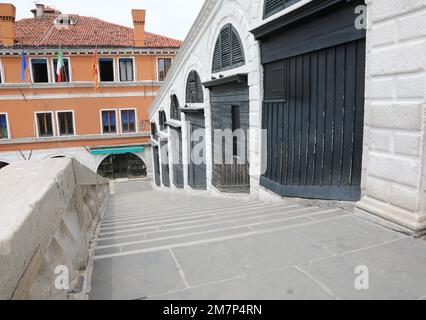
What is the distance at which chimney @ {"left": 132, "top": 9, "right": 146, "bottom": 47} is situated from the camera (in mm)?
20453

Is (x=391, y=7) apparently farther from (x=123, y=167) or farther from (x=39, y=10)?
(x=39, y=10)

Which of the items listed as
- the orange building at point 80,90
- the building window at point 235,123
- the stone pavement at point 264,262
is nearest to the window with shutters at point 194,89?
the building window at point 235,123

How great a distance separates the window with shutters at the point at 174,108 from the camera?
40.8ft

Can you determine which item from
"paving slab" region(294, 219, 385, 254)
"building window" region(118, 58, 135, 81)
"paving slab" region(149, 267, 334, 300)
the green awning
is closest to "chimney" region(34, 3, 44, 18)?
"building window" region(118, 58, 135, 81)

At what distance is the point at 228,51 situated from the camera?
23.7 ft

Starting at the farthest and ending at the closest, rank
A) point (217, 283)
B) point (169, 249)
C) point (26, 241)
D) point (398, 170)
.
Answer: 1. point (398, 170)
2. point (169, 249)
3. point (217, 283)
4. point (26, 241)

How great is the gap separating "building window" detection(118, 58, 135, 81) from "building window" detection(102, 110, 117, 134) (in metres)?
2.32

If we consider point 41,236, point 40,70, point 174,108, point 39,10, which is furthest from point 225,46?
point 39,10

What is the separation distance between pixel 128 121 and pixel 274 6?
16893 mm

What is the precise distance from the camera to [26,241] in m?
1.54

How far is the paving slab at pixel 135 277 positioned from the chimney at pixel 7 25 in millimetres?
20585

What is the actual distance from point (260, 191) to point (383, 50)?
351cm

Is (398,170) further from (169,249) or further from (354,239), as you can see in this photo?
(169,249)

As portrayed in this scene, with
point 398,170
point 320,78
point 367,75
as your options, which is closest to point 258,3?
point 320,78
